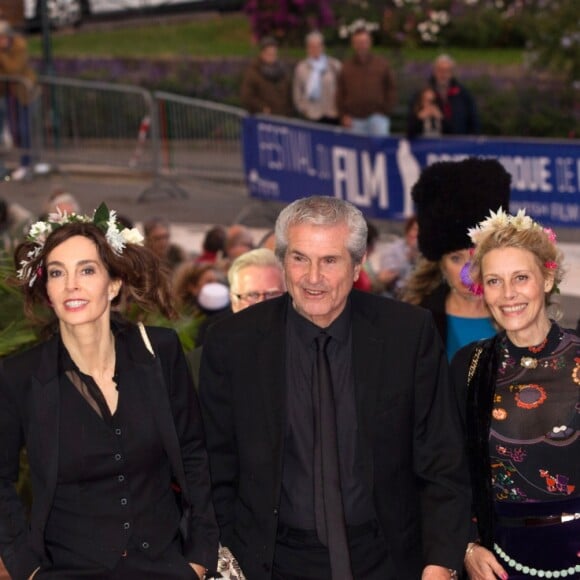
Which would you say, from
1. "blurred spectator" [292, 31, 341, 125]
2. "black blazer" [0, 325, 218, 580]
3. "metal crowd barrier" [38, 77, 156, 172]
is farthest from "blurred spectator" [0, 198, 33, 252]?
"metal crowd barrier" [38, 77, 156, 172]

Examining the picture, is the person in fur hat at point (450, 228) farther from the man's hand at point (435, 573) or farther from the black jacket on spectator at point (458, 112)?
the black jacket on spectator at point (458, 112)

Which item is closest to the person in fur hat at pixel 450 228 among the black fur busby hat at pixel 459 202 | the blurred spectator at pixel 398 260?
the black fur busby hat at pixel 459 202

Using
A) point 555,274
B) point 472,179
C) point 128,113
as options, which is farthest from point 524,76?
point 555,274

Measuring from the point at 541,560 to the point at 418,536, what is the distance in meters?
0.48

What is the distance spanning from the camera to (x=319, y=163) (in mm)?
16172

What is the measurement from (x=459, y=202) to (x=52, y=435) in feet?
9.32

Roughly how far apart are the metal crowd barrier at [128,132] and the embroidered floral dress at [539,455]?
40.9 ft

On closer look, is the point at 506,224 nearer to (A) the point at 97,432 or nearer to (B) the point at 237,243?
(A) the point at 97,432

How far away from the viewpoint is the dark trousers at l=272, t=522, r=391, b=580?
5.04 metres

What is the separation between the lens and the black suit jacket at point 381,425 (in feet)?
16.6

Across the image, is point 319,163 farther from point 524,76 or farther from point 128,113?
point 524,76

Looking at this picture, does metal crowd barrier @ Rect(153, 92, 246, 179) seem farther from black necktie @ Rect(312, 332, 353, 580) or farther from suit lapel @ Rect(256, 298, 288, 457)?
black necktie @ Rect(312, 332, 353, 580)

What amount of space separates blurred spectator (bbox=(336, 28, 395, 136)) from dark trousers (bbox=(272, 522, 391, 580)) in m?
13.1

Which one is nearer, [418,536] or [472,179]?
[418,536]
